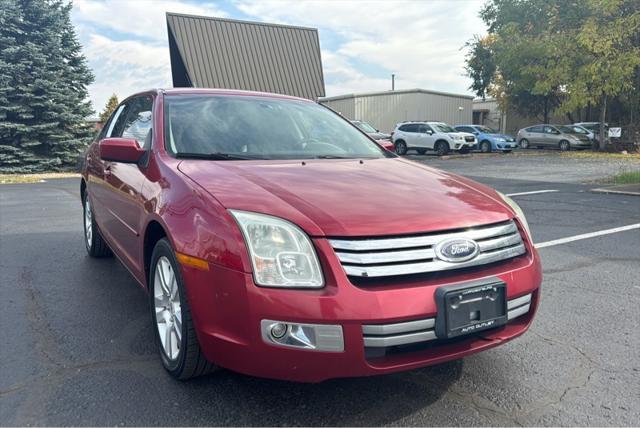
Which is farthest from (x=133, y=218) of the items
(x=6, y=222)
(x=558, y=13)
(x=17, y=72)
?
(x=558, y=13)

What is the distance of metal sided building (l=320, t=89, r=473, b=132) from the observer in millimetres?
32156

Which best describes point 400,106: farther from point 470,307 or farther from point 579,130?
point 470,307

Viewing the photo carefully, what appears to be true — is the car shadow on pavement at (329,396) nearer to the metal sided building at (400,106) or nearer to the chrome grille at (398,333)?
the chrome grille at (398,333)

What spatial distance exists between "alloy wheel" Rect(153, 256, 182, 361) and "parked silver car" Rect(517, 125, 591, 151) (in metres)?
29.0

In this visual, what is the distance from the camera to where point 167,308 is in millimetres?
2801

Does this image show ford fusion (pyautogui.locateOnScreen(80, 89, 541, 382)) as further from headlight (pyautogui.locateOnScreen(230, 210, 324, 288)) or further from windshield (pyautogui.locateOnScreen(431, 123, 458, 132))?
windshield (pyautogui.locateOnScreen(431, 123, 458, 132))

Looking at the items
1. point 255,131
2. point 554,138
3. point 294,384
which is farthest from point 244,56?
point 294,384

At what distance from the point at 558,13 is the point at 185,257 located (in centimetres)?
2765

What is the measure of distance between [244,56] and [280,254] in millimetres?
27207

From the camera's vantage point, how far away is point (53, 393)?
103 inches

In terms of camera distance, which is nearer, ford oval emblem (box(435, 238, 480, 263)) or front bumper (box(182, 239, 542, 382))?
front bumper (box(182, 239, 542, 382))

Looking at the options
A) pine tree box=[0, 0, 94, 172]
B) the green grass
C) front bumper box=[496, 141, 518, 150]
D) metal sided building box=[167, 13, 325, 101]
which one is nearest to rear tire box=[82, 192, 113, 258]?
the green grass

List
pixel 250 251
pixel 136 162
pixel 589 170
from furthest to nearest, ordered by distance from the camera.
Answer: pixel 589 170 → pixel 136 162 → pixel 250 251

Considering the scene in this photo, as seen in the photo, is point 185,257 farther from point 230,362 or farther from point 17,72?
point 17,72
